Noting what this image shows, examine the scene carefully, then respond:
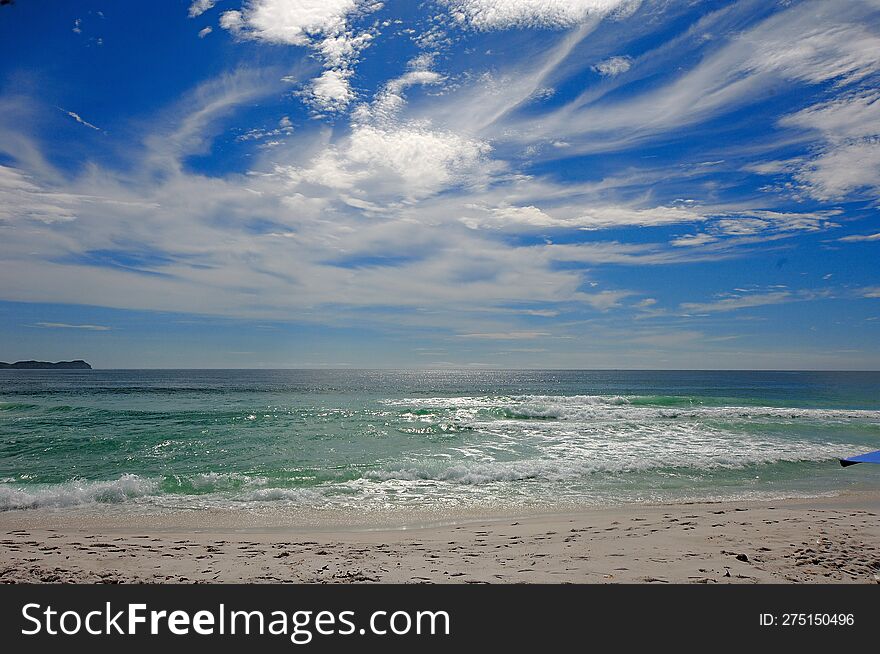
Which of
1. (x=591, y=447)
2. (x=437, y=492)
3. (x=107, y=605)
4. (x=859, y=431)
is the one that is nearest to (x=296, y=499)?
(x=437, y=492)

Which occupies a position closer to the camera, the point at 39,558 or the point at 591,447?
the point at 39,558

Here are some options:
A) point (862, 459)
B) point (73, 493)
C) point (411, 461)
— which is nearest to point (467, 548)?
point (862, 459)

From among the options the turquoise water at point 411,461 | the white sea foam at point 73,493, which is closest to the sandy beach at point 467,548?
the white sea foam at point 73,493

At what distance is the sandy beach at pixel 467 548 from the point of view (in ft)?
21.2

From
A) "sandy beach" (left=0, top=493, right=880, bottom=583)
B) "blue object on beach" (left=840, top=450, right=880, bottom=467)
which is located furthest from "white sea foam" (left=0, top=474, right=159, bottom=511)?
"blue object on beach" (left=840, top=450, right=880, bottom=467)

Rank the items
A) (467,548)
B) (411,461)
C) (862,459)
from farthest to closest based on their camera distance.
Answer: (411,461), (467,548), (862,459)

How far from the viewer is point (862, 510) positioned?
33.6 feet

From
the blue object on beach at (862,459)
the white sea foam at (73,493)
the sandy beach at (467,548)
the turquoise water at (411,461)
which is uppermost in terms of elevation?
the blue object on beach at (862,459)

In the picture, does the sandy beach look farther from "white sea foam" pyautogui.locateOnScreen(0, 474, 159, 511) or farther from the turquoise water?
the turquoise water

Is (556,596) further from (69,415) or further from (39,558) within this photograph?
(69,415)

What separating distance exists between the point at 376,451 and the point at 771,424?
21.1m

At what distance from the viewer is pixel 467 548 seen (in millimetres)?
7703

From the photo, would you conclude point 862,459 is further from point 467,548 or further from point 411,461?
point 411,461

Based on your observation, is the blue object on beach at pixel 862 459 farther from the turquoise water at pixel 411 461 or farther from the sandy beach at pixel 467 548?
the turquoise water at pixel 411 461
